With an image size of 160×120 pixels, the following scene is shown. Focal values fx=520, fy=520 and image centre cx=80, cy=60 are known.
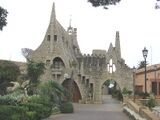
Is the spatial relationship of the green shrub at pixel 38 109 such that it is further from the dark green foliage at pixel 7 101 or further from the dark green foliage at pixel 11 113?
the dark green foliage at pixel 11 113

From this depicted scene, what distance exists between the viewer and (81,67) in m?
75.6

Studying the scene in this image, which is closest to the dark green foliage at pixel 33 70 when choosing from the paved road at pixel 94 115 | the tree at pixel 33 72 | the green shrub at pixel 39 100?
the tree at pixel 33 72

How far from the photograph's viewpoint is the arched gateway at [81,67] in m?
73.8

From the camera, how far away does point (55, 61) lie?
76.1 metres

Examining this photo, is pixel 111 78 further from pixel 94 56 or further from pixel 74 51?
pixel 74 51

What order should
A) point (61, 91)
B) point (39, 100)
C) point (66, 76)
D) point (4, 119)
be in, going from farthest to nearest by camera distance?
point (66, 76), point (61, 91), point (39, 100), point (4, 119)

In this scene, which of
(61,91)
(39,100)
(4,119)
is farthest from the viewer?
(61,91)

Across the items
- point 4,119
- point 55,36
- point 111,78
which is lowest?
point 4,119

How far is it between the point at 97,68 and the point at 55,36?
775 cm

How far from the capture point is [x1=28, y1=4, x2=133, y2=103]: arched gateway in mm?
73750

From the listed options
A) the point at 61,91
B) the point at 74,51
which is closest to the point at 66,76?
the point at 74,51

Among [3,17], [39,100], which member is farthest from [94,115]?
[3,17]

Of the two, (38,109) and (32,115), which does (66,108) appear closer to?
(38,109)

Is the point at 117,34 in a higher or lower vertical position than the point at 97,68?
higher
